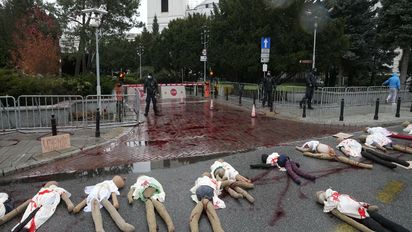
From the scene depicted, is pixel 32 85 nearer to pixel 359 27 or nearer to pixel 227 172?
pixel 227 172

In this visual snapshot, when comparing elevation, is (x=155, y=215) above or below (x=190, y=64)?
below

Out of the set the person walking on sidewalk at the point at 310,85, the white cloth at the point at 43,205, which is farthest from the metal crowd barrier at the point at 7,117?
the person walking on sidewalk at the point at 310,85

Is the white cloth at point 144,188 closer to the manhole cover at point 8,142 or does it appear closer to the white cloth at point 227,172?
the white cloth at point 227,172

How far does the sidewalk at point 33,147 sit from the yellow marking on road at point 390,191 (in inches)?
274

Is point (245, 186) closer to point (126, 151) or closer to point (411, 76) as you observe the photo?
point (126, 151)

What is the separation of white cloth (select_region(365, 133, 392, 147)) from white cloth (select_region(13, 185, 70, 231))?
7.63 m

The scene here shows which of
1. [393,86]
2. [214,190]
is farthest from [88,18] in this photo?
[214,190]

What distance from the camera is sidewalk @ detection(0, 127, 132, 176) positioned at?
6.85 metres

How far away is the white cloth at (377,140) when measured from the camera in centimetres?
820

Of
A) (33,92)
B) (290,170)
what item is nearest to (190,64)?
(33,92)

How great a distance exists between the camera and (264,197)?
17.3 ft

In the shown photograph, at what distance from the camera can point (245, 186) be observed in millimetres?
5535

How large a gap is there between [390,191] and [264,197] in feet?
7.66

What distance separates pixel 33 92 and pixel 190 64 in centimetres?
2446
